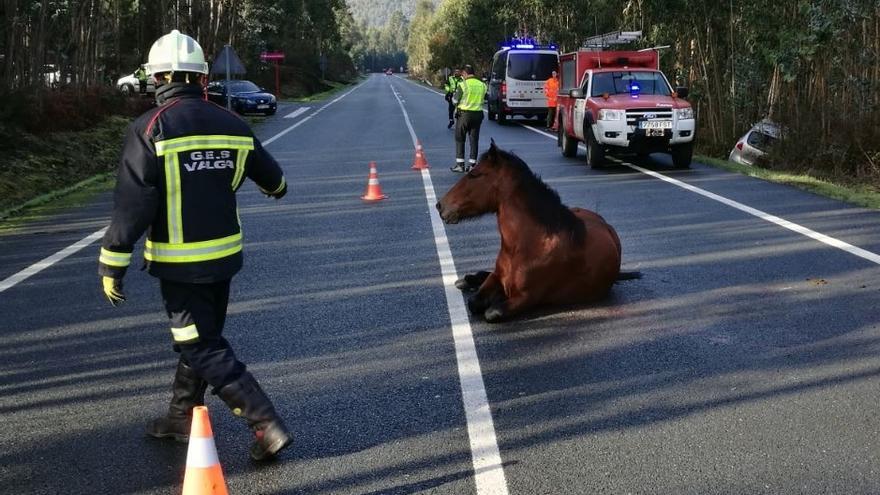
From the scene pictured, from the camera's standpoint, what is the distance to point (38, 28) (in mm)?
23203

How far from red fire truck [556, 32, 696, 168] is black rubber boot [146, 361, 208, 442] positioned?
1331 cm

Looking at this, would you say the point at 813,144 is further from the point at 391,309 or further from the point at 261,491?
the point at 261,491

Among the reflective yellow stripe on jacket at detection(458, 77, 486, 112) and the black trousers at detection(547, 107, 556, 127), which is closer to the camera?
the reflective yellow stripe on jacket at detection(458, 77, 486, 112)

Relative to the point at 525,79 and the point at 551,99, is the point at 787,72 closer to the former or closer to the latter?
the point at 551,99

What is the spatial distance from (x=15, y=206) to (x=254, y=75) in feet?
189

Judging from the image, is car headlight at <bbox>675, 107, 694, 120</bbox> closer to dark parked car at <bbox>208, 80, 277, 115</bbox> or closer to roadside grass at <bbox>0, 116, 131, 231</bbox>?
roadside grass at <bbox>0, 116, 131, 231</bbox>

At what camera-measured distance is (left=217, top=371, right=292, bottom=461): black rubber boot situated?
14.3 ft

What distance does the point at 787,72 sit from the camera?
18.0m

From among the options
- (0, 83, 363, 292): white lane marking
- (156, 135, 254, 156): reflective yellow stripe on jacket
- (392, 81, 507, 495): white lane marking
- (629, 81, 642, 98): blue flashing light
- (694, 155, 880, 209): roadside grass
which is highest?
(629, 81, 642, 98): blue flashing light

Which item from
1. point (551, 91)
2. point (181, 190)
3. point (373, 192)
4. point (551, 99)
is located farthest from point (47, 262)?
point (551, 91)

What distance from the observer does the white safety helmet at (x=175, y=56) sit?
4.35 m

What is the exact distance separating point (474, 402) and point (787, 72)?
14.7 m

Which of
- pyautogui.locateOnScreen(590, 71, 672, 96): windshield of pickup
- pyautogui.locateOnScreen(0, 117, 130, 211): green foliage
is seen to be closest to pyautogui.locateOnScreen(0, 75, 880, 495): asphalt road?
pyautogui.locateOnScreen(0, 117, 130, 211): green foliage

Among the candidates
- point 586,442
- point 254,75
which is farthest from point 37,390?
point 254,75
